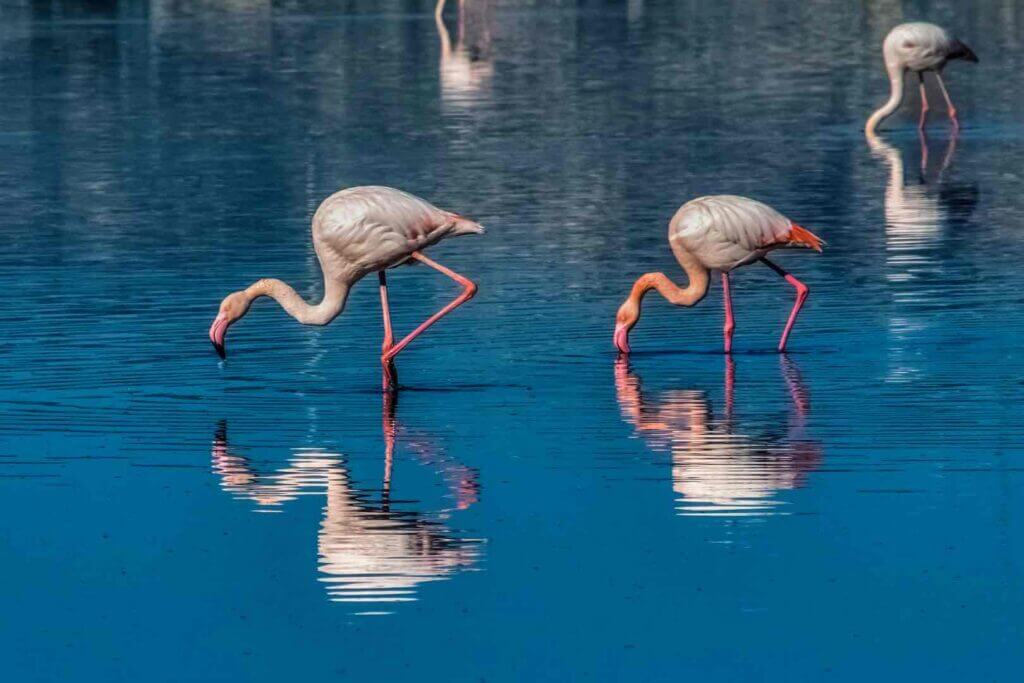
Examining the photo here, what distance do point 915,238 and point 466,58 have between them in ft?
64.9

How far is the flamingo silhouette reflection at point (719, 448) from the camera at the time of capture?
29.4 ft

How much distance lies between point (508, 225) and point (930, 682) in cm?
1093

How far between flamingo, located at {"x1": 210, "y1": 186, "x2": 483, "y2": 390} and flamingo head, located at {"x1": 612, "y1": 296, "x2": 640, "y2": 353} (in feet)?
2.96

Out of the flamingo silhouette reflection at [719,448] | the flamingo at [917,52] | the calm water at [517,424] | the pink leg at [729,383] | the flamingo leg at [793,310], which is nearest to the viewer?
the calm water at [517,424]

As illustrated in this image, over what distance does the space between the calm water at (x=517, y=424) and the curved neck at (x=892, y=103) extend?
392 mm

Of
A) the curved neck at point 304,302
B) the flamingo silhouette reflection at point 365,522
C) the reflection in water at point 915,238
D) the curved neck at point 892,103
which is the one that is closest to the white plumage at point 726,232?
the reflection in water at point 915,238

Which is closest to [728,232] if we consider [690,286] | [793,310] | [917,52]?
[690,286]

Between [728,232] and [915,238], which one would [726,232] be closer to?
[728,232]

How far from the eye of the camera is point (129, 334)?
13.0 m

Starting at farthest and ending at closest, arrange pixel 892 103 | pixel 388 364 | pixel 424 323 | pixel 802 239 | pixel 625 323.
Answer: pixel 892 103
pixel 802 239
pixel 625 323
pixel 424 323
pixel 388 364

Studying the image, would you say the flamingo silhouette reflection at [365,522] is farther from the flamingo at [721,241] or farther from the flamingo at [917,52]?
the flamingo at [917,52]

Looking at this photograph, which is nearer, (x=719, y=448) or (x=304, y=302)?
(x=719, y=448)

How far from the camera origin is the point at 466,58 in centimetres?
3578

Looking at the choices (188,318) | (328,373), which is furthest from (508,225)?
(328,373)
